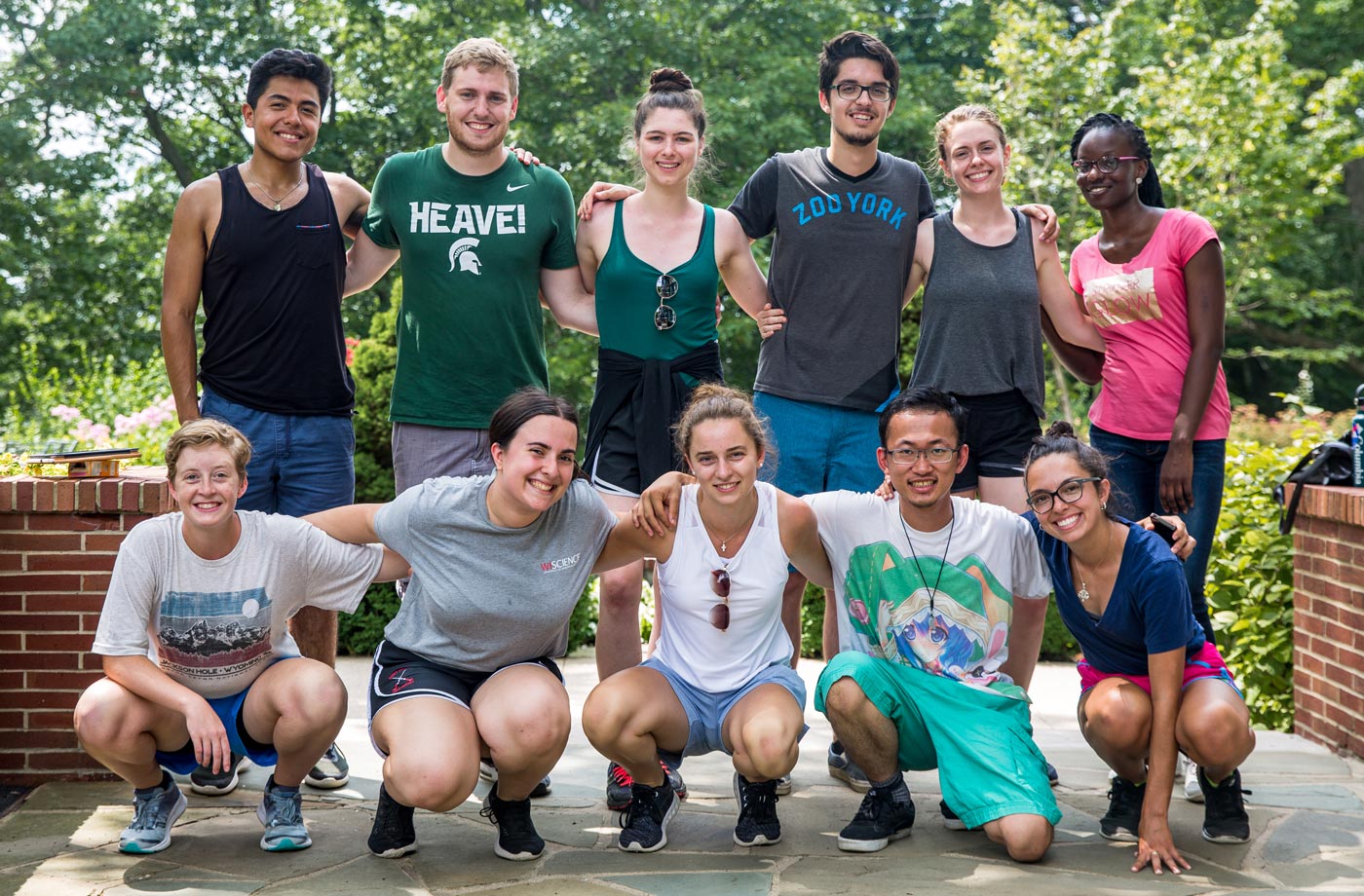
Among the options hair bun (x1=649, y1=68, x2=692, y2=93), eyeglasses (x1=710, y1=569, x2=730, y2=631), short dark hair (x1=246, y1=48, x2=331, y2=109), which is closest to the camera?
eyeglasses (x1=710, y1=569, x2=730, y2=631)

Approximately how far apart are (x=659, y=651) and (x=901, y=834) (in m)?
0.80

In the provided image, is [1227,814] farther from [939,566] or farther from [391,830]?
[391,830]

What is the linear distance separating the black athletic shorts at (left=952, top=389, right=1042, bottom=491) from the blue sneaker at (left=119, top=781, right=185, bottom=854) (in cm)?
236

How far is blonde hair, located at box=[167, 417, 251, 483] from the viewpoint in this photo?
3180 mm

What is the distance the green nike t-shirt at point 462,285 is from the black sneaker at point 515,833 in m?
1.16

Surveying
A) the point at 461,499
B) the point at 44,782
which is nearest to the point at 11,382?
the point at 44,782

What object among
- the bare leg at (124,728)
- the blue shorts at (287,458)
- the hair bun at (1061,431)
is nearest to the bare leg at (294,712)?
the bare leg at (124,728)

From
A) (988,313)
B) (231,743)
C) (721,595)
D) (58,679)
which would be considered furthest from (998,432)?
(58,679)

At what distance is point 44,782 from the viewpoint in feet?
12.5

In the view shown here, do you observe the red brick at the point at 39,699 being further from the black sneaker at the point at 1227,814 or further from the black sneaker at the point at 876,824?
the black sneaker at the point at 1227,814

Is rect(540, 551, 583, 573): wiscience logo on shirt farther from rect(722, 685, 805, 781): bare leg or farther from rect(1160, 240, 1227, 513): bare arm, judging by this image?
rect(1160, 240, 1227, 513): bare arm

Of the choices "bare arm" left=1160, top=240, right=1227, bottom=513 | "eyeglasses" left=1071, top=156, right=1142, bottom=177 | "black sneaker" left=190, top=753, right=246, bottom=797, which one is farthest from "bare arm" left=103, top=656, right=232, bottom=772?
"eyeglasses" left=1071, top=156, right=1142, bottom=177

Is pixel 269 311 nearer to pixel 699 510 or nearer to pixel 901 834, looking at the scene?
pixel 699 510

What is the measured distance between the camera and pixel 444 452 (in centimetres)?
384
